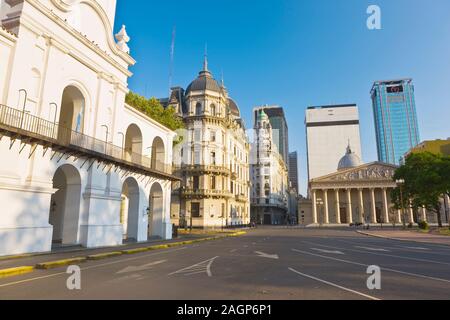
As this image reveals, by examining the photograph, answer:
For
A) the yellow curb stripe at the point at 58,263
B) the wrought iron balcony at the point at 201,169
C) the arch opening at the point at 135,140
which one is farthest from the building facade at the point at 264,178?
the yellow curb stripe at the point at 58,263

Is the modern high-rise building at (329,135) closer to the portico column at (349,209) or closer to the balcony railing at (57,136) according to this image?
the portico column at (349,209)

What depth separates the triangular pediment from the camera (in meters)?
91.2

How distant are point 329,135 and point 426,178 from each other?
143 m

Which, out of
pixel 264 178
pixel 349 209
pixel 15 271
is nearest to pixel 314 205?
pixel 349 209

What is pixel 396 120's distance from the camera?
186375 millimetres

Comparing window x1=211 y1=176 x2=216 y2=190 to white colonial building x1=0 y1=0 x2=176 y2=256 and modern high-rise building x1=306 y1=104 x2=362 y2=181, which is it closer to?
white colonial building x1=0 y1=0 x2=176 y2=256

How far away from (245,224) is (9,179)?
193 ft

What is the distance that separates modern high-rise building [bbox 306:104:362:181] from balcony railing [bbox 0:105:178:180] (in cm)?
17121

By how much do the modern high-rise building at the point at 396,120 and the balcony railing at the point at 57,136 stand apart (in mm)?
195077

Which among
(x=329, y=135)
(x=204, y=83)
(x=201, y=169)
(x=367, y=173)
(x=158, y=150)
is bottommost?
(x=158, y=150)

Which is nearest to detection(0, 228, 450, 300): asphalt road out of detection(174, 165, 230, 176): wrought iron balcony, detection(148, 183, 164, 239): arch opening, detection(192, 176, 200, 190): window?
detection(148, 183, 164, 239): arch opening

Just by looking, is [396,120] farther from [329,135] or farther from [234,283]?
[234,283]

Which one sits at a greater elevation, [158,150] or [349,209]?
[158,150]
